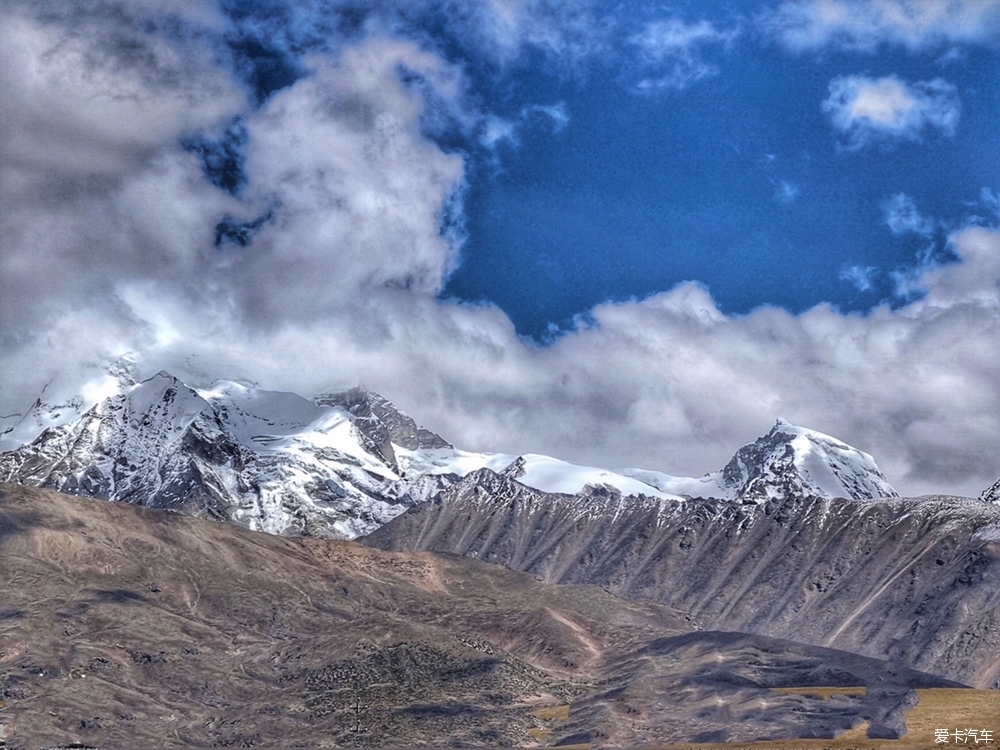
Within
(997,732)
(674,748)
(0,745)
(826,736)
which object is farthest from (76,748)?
(997,732)

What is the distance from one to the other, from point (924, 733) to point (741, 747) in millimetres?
24908

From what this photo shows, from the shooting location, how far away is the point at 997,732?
17962cm

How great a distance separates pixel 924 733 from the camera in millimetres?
187125

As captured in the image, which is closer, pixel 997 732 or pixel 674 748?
pixel 997 732

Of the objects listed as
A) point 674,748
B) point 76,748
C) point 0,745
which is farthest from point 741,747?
point 0,745

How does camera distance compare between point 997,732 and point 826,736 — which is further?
point 826,736

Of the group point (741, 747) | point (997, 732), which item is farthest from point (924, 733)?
point (741, 747)

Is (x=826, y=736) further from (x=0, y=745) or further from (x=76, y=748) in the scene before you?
(x=0, y=745)

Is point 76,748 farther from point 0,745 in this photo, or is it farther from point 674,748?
point 674,748

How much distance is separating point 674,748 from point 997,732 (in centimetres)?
4429

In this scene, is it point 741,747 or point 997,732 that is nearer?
point 997,732

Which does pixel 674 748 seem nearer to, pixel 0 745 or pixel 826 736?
pixel 826 736

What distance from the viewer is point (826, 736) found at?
198250 millimetres

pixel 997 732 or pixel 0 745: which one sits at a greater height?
pixel 0 745
